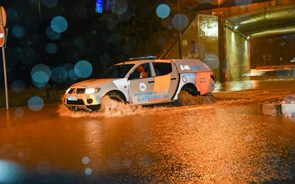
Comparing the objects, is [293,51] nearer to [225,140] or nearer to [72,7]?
[72,7]

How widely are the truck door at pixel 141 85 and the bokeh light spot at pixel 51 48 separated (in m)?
13.4

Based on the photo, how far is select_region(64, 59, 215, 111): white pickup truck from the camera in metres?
11.6

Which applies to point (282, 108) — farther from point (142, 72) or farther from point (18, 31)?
point (18, 31)

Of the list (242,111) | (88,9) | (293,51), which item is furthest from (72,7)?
(293,51)

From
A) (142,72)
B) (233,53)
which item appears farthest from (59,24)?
(142,72)

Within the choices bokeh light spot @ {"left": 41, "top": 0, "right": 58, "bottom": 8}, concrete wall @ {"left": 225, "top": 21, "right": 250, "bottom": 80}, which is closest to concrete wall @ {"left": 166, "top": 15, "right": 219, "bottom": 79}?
concrete wall @ {"left": 225, "top": 21, "right": 250, "bottom": 80}

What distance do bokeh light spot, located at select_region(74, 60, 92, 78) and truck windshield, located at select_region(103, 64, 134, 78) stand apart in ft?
42.3

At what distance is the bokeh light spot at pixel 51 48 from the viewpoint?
80.5ft

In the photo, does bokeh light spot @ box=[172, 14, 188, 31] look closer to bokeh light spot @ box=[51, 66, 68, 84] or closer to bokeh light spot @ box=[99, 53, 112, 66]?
bokeh light spot @ box=[99, 53, 112, 66]

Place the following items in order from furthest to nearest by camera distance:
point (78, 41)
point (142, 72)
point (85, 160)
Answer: point (78, 41)
point (142, 72)
point (85, 160)

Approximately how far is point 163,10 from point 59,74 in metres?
8.23

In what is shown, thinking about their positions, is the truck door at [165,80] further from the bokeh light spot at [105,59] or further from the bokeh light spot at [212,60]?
the bokeh light spot at [212,60]

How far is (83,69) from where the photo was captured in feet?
86.3

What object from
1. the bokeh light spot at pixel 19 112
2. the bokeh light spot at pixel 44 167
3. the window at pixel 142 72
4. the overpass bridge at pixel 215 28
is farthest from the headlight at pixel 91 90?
the overpass bridge at pixel 215 28
